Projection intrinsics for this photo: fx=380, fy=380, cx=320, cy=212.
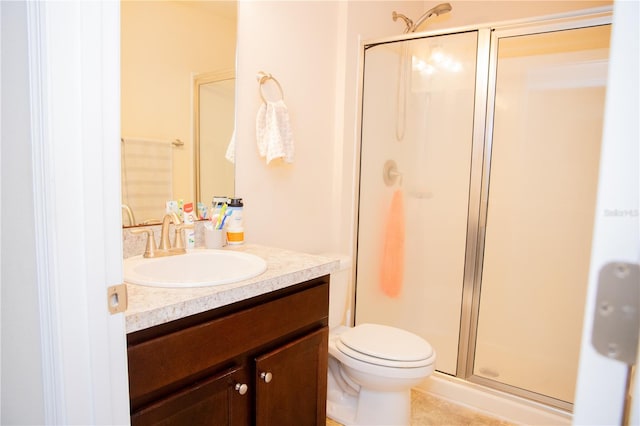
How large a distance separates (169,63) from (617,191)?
1.46 meters

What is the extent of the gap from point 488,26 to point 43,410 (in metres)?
2.24

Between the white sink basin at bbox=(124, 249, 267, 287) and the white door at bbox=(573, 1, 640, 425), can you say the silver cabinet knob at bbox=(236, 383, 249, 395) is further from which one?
the white door at bbox=(573, 1, 640, 425)

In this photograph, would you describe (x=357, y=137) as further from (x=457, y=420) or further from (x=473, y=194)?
(x=457, y=420)

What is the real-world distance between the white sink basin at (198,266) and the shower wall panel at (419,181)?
3.94ft

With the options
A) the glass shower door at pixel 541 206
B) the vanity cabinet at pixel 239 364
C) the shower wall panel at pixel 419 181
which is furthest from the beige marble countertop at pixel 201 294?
the glass shower door at pixel 541 206

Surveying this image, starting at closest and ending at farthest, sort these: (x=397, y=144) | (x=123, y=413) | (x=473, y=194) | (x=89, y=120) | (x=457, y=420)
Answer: (x=89, y=120) → (x=123, y=413) → (x=457, y=420) → (x=473, y=194) → (x=397, y=144)

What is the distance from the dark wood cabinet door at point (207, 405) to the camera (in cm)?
85

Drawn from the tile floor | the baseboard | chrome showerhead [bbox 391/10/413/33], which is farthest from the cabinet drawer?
chrome showerhead [bbox 391/10/413/33]

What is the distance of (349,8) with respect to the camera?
2121mm

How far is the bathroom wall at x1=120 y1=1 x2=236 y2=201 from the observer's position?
131 centimetres

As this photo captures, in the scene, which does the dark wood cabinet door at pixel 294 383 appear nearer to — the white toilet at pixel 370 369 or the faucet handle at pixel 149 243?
the white toilet at pixel 370 369

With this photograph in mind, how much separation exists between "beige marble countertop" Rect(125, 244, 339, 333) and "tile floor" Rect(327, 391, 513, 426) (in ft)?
3.35

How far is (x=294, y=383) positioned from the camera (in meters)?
1.22

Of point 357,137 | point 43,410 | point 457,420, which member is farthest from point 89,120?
point 457,420
